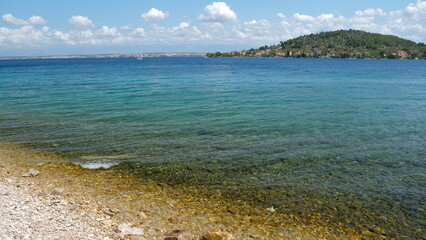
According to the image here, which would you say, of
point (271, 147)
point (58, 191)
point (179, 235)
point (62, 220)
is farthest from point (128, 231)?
point (271, 147)

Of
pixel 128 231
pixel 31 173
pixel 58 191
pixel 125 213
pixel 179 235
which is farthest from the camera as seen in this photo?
pixel 31 173

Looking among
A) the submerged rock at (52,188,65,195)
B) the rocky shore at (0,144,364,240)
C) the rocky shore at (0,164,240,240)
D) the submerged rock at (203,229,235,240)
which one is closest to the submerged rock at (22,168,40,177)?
the rocky shore at (0,144,364,240)

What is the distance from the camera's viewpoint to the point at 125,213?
1071 cm

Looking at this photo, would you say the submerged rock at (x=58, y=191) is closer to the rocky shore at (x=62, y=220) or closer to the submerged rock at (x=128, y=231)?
the rocky shore at (x=62, y=220)

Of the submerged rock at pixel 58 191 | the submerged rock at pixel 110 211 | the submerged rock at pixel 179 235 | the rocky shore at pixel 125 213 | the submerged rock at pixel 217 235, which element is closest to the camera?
the submerged rock at pixel 179 235

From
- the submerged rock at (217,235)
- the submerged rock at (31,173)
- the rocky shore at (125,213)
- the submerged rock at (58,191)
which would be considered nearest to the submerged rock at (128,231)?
the rocky shore at (125,213)

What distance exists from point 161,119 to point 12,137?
415 inches

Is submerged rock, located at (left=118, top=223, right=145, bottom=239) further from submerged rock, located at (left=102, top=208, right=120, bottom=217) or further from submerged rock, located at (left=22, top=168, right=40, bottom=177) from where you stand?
submerged rock, located at (left=22, top=168, right=40, bottom=177)

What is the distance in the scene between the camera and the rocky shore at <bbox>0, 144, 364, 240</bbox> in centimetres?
920

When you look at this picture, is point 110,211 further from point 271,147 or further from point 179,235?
Answer: point 271,147

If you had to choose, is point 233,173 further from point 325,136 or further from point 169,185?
point 325,136

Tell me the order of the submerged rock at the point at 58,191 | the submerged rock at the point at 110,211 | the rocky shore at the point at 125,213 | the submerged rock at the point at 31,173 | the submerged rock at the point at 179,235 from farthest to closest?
the submerged rock at the point at 31,173
the submerged rock at the point at 58,191
the submerged rock at the point at 110,211
the rocky shore at the point at 125,213
the submerged rock at the point at 179,235

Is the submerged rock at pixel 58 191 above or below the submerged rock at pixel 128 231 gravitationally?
above

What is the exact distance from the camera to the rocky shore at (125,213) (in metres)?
9.20
